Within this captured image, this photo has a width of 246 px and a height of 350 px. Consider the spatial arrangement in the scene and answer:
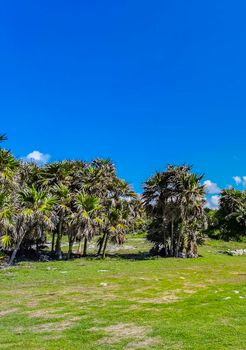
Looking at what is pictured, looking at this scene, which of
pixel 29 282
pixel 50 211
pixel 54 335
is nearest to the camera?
pixel 54 335

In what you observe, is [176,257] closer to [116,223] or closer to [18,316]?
[116,223]

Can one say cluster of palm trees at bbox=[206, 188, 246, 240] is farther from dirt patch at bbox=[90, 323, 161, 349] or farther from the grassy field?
dirt patch at bbox=[90, 323, 161, 349]

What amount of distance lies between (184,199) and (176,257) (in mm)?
7690

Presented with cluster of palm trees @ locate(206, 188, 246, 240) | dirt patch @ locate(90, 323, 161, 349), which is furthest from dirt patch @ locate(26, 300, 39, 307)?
cluster of palm trees @ locate(206, 188, 246, 240)

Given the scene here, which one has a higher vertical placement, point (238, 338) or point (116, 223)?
point (116, 223)

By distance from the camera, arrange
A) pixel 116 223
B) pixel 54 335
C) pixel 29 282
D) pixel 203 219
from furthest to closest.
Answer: pixel 203 219 < pixel 116 223 < pixel 29 282 < pixel 54 335

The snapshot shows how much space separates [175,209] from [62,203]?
46.0 ft

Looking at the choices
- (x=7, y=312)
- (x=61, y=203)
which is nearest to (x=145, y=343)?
(x=7, y=312)

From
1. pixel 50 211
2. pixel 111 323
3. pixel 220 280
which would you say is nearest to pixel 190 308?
pixel 111 323

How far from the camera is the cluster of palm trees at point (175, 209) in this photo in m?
46.8

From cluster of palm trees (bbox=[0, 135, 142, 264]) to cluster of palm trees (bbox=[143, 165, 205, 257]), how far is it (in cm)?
273

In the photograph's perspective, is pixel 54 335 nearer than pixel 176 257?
Yes

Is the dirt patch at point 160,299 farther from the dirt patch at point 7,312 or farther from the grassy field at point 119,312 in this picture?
the dirt patch at point 7,312

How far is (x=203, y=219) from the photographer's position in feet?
166
